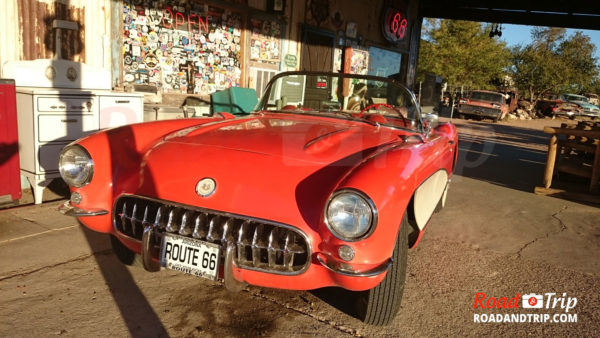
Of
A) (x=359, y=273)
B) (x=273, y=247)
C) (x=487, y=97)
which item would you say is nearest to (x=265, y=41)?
(x=273, y=247)

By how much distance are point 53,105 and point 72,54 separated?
1527 mm

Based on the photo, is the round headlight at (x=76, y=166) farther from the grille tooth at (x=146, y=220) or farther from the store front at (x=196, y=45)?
the store front at (x=196, y=45)

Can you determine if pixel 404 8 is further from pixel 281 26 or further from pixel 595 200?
pixel 595 200

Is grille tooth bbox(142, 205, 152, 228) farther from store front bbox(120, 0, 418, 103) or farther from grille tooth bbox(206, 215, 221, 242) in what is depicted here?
store front bbox(120, 0, 418, 103)

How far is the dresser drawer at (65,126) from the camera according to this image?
4410 mm

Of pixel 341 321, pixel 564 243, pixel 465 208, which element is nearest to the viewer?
pixel 341 321

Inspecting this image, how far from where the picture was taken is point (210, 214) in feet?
7.49

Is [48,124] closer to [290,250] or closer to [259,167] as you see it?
[259,167]

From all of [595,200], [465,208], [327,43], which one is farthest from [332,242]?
[327,43]

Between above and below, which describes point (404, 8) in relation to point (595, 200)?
above

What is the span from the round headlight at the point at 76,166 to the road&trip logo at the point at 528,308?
2.39 metres

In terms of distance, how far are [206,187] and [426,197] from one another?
1.39 m

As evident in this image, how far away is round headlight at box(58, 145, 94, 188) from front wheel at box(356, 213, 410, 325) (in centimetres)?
170

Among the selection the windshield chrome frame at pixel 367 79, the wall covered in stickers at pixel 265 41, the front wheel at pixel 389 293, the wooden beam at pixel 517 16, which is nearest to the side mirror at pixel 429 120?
the windshield chrome frame at pixel 367 79
